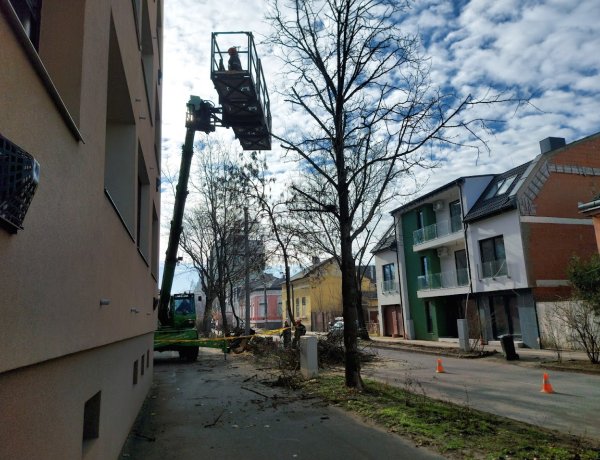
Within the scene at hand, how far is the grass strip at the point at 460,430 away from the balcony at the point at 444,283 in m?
20.2

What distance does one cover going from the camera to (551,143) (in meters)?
26.4

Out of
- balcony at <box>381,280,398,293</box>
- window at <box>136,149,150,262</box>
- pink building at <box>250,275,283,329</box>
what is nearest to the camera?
window at <box>136,149,150,262</box>

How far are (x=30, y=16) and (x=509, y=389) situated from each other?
40.6 ft

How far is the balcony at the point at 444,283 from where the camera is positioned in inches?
1145

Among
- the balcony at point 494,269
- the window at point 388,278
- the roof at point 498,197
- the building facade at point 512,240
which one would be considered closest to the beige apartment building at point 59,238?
the building facade at point 512,240

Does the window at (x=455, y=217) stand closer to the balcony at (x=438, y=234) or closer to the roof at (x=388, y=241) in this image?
the balcony at (x=438, y=234)

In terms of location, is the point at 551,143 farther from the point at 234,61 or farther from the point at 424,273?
the point at 234,61

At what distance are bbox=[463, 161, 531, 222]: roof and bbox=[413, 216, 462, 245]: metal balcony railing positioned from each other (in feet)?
6.59

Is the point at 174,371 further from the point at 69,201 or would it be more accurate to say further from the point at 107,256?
the point at 69,201

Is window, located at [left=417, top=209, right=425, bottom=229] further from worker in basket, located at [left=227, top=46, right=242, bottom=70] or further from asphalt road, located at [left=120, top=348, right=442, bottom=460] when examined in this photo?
asphalt road, located at [left=120, top=348, right=442, bottom=460]

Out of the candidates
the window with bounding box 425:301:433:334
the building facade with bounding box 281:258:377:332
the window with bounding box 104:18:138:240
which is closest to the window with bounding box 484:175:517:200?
the window with bounding box 425:301:433:334

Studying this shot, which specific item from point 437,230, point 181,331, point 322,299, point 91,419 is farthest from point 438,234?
point 322,299

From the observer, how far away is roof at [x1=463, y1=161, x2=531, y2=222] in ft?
82.1

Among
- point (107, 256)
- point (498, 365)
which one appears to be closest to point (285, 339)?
point (498, 365)
